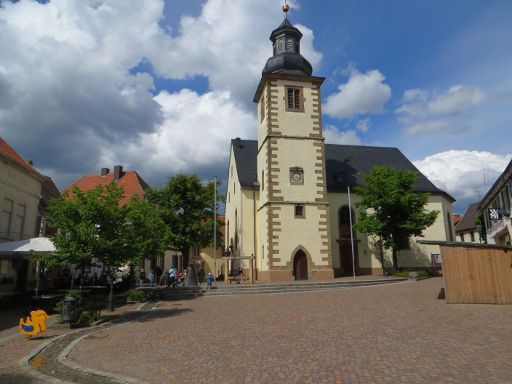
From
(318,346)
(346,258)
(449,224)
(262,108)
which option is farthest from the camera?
(449,224)

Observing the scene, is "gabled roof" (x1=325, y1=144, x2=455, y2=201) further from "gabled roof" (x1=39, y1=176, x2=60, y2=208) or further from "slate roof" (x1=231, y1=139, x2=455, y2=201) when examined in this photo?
"gabled roof" (x1=39, y1=176, x2=60, y2=208)

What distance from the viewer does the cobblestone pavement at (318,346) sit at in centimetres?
681

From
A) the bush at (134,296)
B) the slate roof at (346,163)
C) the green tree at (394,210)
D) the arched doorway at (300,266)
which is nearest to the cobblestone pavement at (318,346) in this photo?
the bush at (134,296)

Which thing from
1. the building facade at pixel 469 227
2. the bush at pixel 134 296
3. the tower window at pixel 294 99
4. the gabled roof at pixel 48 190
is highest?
the tower window at pixel 294 99

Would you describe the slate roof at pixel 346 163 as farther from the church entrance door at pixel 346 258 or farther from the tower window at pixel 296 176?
the tower window at pixel 296 176

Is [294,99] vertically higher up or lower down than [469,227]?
higher up

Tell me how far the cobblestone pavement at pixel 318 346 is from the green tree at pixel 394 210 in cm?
1518

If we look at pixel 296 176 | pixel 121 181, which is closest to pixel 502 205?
pixel 296 176

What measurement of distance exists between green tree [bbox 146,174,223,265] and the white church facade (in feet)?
9.20

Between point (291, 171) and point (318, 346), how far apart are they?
2164 centimetres

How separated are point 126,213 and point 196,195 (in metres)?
18.9

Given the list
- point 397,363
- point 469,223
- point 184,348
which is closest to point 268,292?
point 184,348

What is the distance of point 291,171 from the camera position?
98.1 ft

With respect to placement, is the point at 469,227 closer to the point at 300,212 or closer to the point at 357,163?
Answer: the point at 357,163
